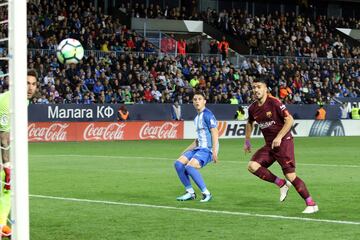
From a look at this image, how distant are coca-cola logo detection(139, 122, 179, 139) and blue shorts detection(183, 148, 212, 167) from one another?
21941 mm

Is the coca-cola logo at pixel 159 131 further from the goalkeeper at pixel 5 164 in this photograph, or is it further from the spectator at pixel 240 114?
the goalkeeper at pixel 5 164

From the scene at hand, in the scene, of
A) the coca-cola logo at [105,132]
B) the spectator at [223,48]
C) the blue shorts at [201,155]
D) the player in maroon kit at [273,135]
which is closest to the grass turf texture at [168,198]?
the player in maroon kit at [273,135]

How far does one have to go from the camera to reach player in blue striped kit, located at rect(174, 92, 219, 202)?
1359 centimetres

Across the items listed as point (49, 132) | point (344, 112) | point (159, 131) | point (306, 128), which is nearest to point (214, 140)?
point (49, 132)

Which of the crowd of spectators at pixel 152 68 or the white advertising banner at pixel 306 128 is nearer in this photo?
the crowd of spectators at pixel 152 68

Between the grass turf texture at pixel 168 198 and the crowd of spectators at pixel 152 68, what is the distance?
10763mm

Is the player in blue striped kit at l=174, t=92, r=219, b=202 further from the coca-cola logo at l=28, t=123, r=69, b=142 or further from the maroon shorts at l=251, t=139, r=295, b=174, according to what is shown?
the coca-cola logo at l=28, t=123, r=69, b=142

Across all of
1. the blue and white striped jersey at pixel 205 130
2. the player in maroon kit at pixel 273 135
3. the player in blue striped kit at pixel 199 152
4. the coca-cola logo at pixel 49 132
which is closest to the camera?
the player in maroon kit at pixel 273 135

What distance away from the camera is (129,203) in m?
13.2

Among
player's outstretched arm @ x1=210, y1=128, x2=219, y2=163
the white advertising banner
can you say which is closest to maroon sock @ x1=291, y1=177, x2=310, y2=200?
player's outstretched arm @ x1=210, y1=128, x2=219, y2=163

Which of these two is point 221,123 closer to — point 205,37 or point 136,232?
point 205,37

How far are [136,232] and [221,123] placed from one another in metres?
27.8

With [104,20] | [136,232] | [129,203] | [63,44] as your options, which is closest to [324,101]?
[104,20]

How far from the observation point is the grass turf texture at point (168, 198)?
32.8 feet
